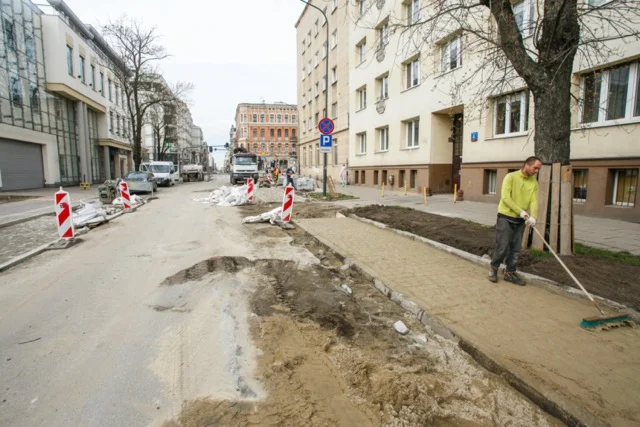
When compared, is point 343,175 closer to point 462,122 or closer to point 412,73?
point 412,73

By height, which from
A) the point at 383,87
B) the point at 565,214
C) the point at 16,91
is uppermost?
the point at 383,87

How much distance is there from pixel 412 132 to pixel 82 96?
2784 centimetres

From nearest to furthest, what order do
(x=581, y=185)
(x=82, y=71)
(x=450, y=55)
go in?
(x=450, y=55) < (x=581, y=185) < (x=82, y=71)

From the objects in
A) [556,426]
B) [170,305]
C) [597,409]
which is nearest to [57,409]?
[170,305]

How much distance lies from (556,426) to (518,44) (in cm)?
558

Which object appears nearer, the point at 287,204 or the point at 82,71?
the point at 287,204

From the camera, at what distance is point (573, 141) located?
10.7 meters

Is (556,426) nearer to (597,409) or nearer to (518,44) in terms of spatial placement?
(597,409)

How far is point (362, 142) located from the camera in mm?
27188

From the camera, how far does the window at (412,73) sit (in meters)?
19.5

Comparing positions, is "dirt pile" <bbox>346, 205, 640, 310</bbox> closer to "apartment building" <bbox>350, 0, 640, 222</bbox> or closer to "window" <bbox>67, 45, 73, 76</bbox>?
"apartment building" <bbox>350, 0, 640, 222</bbox>

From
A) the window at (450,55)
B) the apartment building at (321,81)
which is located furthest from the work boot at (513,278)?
the apartment building at (321,81)

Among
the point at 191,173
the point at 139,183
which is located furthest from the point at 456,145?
the point at 191,173

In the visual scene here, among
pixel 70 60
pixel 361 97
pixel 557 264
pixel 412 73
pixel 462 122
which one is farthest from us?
pixel 70 60
